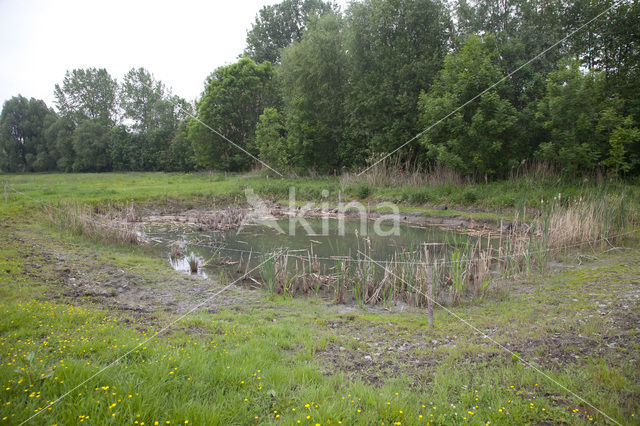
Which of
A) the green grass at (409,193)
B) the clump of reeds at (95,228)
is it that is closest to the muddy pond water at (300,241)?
the clump of reeds at (95,228)

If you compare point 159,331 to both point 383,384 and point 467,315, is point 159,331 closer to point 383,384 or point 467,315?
point 383,384

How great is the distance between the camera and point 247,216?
17.6 metres

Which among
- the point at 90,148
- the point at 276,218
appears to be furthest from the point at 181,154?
the point at 276,218

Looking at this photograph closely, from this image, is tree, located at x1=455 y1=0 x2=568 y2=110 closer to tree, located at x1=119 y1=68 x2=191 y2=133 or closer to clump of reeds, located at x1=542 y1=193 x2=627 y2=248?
clump of reeds, located at x1=542 y1=193 x2=627 y2=248

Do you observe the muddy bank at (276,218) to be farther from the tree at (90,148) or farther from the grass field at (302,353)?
the tree at (90,148)

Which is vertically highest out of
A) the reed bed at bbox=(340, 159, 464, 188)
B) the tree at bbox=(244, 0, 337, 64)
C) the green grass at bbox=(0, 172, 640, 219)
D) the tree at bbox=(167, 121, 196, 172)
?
the tree at bbox=(244, 0, 337, 64)

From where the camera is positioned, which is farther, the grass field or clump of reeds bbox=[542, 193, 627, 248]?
clump of reeds bbox=[542, 193, 627, 248]

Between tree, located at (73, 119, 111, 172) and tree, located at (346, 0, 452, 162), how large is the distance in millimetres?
37208

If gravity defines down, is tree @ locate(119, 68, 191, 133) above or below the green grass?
above

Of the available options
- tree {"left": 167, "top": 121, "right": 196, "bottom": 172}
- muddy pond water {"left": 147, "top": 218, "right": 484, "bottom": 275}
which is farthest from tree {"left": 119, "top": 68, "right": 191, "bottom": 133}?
muddy pond water {"left": 147, "top": 218, "right": 484, "bottom": 275}

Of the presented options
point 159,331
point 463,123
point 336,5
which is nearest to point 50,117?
point 336,5

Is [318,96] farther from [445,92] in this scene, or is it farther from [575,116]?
[575,116]

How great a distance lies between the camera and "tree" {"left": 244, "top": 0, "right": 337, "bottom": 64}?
1693 inches

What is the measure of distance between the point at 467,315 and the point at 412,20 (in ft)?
67.5
